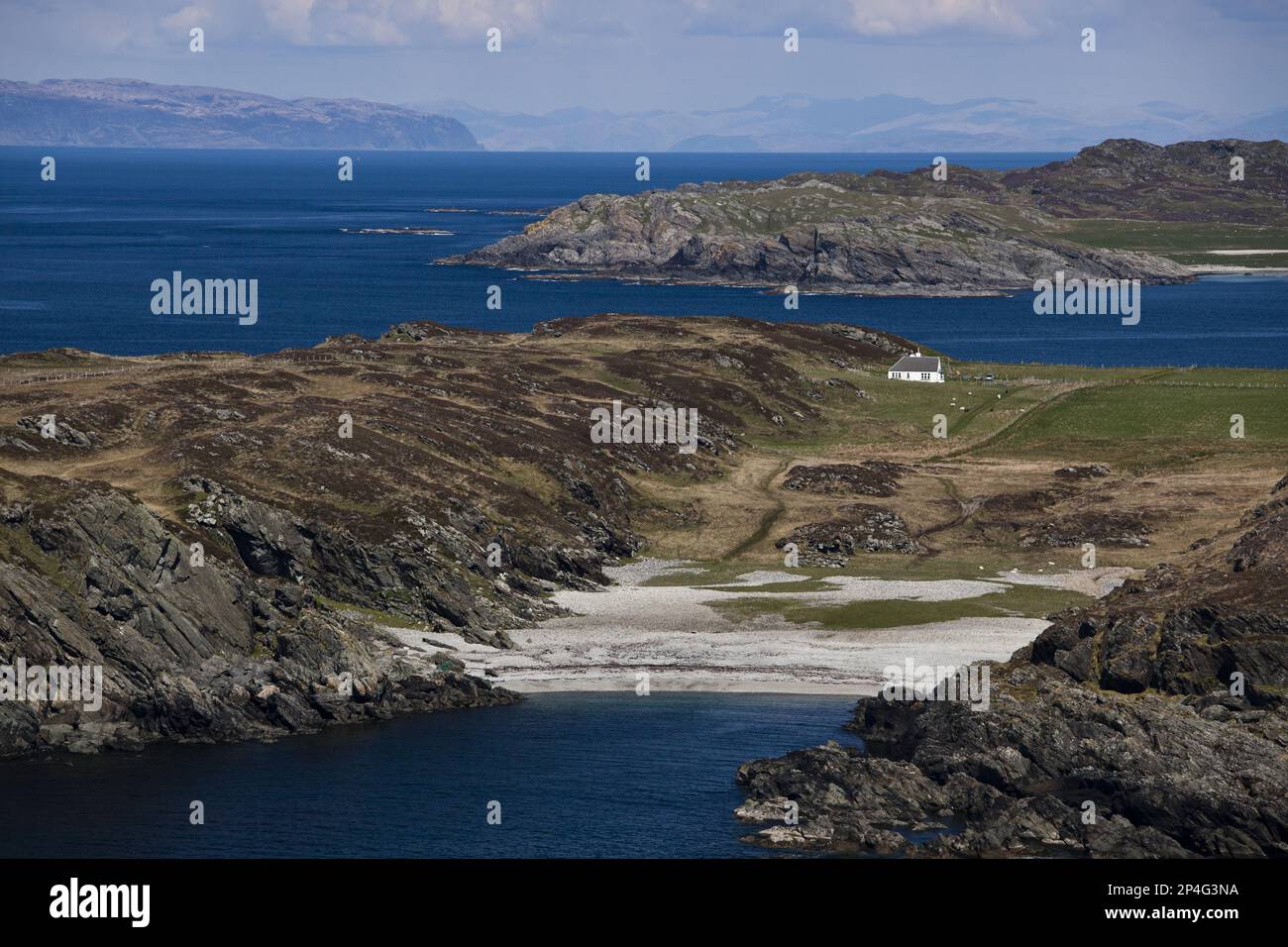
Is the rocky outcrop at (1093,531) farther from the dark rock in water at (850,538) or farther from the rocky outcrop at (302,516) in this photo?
the rocky outcrop at (302,516)

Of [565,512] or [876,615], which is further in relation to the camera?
[565,512]

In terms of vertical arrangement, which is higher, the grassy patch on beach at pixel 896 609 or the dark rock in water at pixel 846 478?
the dark rock in water at pixel 846 478

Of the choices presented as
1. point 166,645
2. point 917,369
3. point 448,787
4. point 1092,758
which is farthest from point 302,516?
point 917,369

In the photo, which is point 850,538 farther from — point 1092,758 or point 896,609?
point 1092,758

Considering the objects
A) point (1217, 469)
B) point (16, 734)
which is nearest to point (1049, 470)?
point (1217, 469)

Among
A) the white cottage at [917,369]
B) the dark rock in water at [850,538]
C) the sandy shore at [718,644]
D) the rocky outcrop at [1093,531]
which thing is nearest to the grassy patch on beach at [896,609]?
the sandy shore at [718,644]

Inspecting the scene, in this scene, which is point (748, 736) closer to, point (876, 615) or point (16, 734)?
point (876, 615)
